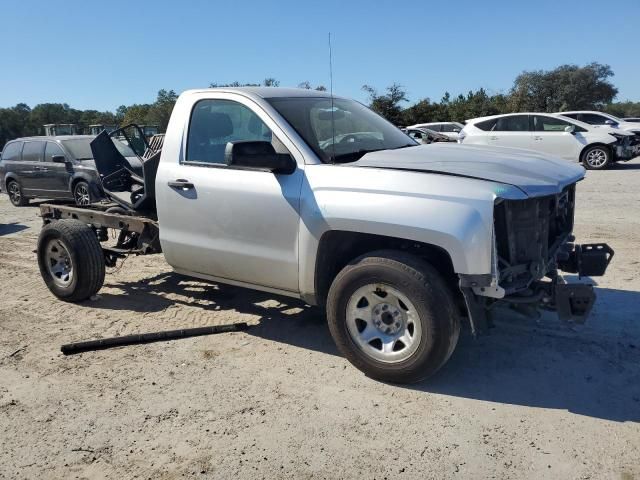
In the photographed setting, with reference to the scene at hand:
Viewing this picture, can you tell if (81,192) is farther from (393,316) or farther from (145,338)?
(393,316)

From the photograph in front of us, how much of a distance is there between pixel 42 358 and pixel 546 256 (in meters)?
3.88

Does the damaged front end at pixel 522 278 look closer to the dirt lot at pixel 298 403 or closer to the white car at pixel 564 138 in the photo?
the dirt lot at pixel 298 403

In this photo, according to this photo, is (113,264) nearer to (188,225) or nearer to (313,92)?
(188,225)

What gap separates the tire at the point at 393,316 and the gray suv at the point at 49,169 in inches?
336

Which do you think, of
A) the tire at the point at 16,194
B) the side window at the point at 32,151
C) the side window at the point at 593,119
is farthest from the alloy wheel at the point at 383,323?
the side window at the point at 593,119

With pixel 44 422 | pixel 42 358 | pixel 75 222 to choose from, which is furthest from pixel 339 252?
pixel 75 222

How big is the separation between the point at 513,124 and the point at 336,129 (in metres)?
13.9

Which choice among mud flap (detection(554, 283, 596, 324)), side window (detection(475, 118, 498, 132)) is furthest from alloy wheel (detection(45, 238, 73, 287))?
side window (detection(475, 118, 498, 132))

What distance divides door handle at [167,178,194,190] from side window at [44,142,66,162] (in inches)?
362

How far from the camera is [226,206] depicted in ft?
14.4

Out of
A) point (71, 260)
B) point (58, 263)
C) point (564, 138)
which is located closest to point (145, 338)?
point (71, 260)

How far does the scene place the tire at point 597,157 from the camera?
637 inches

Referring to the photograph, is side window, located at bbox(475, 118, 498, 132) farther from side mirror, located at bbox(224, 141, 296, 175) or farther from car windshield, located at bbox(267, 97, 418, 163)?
side mirror, located at bbox(224, 141, 296, 175)

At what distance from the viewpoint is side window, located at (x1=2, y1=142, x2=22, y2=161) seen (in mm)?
14297
